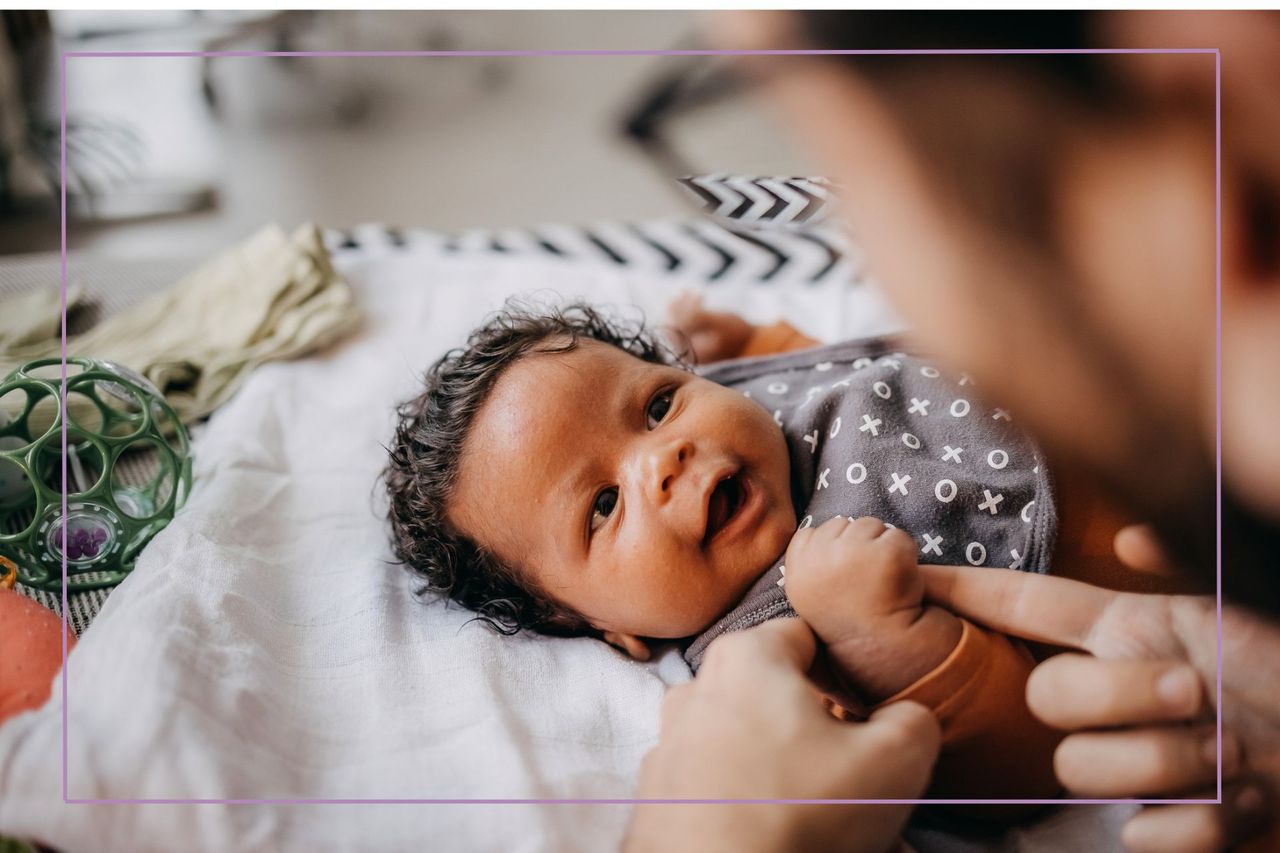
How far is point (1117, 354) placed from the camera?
28cm

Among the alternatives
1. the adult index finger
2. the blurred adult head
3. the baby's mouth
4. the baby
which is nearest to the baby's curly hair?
the baby

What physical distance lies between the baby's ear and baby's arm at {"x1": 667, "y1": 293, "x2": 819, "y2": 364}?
1.00 feet

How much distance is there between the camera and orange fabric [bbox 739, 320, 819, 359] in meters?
0.82

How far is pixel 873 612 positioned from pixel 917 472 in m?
0.13

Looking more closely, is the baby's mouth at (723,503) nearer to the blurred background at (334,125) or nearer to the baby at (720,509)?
the baby at (720,509)

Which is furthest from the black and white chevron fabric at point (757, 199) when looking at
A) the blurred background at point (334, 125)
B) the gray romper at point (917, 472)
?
the gray romper at point (917, 472)

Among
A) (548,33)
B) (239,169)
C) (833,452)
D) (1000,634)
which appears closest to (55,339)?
(239,169)

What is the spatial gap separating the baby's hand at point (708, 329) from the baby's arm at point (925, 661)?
1.19 ft

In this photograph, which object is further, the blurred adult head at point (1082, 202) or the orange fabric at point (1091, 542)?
the orange fabric at point (1091, 542)

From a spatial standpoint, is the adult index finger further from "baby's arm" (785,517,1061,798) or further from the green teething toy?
the green teething toy

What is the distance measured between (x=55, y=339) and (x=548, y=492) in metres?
0.47

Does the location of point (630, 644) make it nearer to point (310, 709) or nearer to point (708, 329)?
point (310, 709)

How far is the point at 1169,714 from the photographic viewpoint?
16.9 inches

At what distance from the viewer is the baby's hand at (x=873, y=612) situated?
0.47 m
